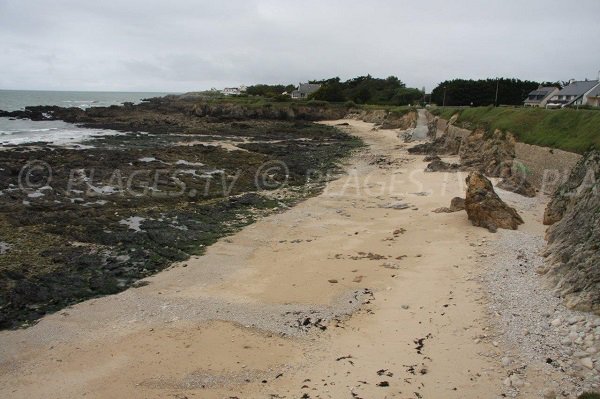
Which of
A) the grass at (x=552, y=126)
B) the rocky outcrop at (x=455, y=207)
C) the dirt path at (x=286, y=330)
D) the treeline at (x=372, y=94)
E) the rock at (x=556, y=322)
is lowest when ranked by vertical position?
the dirt path at (x=286, y=330)

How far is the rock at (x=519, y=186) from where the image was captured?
807 inches

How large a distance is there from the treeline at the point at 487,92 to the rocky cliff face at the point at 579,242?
57.0m

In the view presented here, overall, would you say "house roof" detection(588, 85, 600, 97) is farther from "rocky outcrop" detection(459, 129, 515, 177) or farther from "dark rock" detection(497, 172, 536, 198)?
"dark rock" detection(497, 172, 536, 198)

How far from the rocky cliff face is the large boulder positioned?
152 centimetres

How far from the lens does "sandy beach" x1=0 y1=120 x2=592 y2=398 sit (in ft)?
25.6

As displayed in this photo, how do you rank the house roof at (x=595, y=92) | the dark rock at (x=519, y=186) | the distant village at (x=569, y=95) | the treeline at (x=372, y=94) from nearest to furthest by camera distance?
the dark rock at (x=519, y=186) → the distant village at (x=569, y=95) → the house roof at (x=595, y=92) → the treeline at (x=372, y=94)

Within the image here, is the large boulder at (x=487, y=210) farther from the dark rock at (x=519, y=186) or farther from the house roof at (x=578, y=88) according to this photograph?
the house roof at (x=578, y=88)

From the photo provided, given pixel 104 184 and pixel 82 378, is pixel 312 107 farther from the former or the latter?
pixel 82 378

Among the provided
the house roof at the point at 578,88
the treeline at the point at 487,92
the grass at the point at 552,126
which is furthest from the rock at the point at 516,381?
the treeline at the point at 487,92

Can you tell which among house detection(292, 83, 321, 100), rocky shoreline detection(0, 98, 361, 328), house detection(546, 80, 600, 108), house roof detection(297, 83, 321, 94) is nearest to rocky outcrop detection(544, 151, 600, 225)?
rocky shoreline detection(0, 98, 361, 328)

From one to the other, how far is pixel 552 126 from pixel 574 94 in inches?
1611

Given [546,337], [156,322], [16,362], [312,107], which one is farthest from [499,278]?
[312,107]

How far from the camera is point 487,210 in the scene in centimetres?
1573

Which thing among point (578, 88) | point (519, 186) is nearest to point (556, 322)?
point (519, 186)
